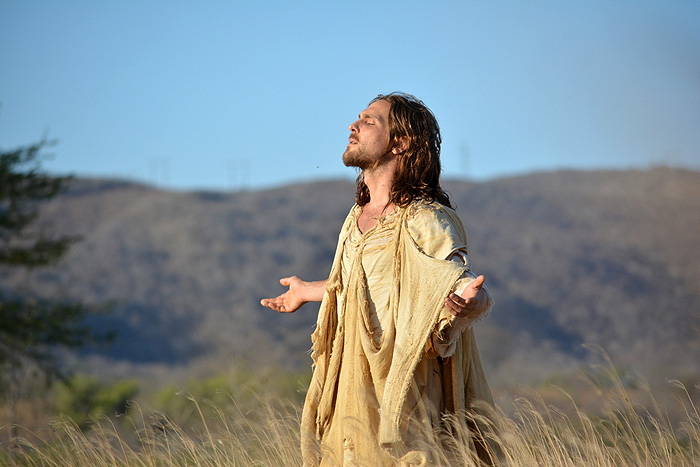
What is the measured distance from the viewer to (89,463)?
4.09m

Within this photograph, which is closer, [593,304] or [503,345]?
[503,345]

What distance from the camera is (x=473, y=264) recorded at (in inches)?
1264

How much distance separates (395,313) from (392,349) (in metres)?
0.14

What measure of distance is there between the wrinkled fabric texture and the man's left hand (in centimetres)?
8

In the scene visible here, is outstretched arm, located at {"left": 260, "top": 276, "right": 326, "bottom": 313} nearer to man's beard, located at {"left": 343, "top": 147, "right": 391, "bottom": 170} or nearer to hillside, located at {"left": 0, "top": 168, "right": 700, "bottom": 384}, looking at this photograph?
man's beard, located at {"left": 343, "top": 147, "right": 391, "bottom": 170}

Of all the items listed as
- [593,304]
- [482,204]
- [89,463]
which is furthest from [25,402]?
[482,204]

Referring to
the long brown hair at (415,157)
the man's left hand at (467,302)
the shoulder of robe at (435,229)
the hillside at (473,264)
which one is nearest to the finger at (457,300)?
the man's left hand at (467,302)

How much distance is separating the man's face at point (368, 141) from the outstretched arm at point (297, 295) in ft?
2.10

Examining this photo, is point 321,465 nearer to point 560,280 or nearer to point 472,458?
point 472,458

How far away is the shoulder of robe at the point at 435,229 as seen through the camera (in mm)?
2764

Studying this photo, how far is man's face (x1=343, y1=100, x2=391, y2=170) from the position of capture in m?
3.08

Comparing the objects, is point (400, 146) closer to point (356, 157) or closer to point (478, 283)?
point (356, 157)

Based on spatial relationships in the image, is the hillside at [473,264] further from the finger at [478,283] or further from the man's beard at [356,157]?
the finger at [478,283]

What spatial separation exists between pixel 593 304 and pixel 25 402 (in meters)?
25.5
